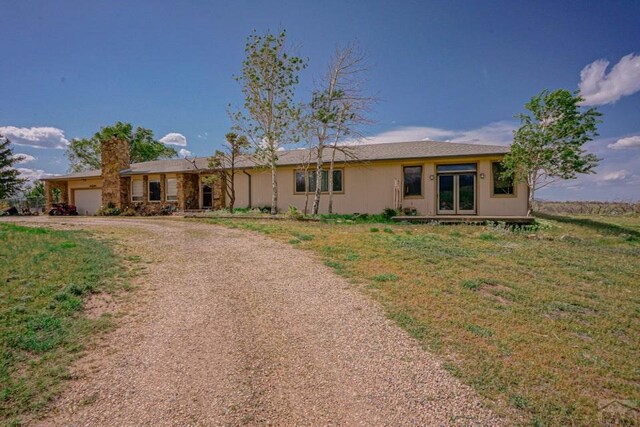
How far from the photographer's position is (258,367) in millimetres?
3221

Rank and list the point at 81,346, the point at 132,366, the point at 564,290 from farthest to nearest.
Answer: the point at 564,290 < the point at 81,346 < the point at 132,366

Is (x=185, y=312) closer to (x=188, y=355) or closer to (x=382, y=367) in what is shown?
(x=188, y=355)

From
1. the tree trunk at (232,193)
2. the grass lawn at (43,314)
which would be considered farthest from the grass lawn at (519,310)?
the tree trunk at (232,193)

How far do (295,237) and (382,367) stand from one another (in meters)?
6.31

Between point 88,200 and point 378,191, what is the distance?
19.9 meters

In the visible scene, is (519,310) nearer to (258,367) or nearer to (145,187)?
(258,367)

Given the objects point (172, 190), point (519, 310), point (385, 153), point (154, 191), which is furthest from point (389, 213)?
point (154, 191)

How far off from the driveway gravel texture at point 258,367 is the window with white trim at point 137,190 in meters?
18.4

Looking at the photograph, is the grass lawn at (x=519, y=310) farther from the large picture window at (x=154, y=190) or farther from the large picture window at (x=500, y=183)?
the large picture window at (x=154, y=190)

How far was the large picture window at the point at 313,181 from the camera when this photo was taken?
660 inches

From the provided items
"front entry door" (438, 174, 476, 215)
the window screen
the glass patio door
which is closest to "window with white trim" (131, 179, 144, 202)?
the window screen

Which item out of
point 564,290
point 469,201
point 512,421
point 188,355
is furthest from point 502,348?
point 469,201

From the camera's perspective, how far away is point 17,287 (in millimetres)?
4734

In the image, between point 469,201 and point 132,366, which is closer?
point 132,366
